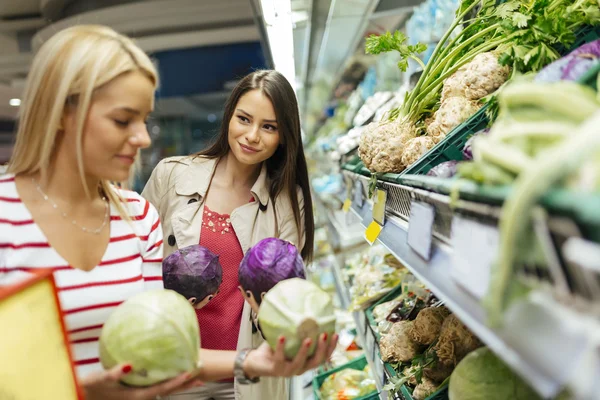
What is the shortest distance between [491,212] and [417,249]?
1.53ft

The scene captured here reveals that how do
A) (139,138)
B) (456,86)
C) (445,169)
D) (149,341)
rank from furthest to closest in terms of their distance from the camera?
1. (456,86)
2. (445,169)
3. (139,138)
4. (149,341)

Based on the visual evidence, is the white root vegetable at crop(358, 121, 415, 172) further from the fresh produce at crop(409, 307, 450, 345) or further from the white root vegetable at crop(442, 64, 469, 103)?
the fresh produce at crop(409, 307, 450, 345)

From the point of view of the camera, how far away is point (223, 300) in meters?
2.08

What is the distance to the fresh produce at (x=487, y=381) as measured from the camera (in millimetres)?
1213

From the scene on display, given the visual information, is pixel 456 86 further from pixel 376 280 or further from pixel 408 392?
pixel 376 280

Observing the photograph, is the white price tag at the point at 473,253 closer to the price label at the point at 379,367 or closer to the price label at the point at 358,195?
the price label at the point at 379,367

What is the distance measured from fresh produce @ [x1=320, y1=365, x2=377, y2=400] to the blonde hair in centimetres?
213

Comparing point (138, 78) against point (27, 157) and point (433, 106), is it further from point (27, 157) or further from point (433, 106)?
point (433, 106)

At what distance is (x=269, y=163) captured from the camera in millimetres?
2232

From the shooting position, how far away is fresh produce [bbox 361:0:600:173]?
1.48m

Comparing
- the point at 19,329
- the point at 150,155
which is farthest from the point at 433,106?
the point at 150,155

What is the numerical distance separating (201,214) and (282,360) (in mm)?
1091

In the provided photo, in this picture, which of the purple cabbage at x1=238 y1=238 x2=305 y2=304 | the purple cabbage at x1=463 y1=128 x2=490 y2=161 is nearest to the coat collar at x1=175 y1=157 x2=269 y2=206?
the purple cabbage at x1=238 y1=238 x2=305 y2=304

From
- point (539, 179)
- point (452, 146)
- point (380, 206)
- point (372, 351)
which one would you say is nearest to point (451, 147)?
point (452, 146)
